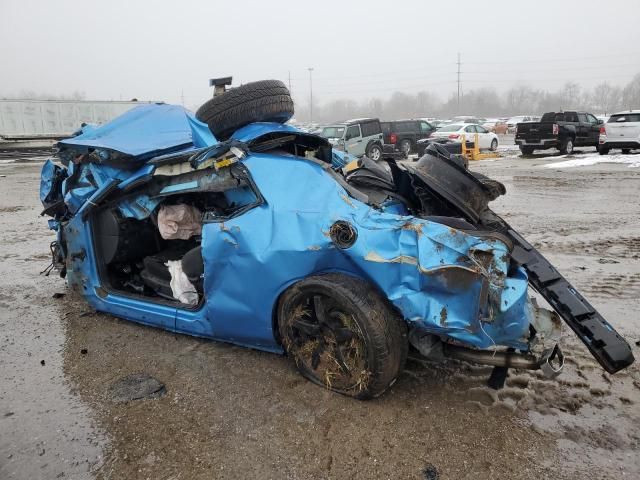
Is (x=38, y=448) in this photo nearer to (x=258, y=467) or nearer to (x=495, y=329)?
(x=258, y=467)

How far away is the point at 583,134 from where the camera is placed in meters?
20.1

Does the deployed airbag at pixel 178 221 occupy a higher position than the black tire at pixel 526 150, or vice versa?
the deployed airbag at pixel 178 221

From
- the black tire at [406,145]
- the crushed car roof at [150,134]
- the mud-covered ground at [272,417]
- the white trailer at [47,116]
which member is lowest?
the mud-covered ground at [272,417]

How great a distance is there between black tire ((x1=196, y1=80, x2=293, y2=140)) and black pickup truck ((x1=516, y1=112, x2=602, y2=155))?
17503 mm

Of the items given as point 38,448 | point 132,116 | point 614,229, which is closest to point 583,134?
point 614,229

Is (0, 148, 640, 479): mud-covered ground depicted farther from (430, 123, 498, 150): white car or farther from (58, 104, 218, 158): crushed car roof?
(430, 123, 498, 150): white car

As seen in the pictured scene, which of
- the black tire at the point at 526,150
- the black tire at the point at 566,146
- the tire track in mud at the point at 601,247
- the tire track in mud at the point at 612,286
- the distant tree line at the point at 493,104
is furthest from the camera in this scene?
the distant tree line at the point at 493,104

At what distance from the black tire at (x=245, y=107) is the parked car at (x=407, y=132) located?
1950 centimetres

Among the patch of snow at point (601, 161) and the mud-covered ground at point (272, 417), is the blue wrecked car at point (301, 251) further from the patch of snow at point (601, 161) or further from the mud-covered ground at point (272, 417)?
the patch of snow at point (601, 161)

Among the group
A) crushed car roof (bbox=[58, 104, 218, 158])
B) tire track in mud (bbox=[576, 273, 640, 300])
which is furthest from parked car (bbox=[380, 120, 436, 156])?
crushed car roof (bbox=[58, 104, 218, 158])

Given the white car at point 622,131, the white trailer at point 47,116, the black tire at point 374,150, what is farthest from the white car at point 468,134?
the white trailer at point 47,116

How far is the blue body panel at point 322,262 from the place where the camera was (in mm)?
2354

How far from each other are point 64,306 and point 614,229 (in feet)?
21.7

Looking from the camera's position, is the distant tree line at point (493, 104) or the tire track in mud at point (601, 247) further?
the distant tree line at point (493, 104)
